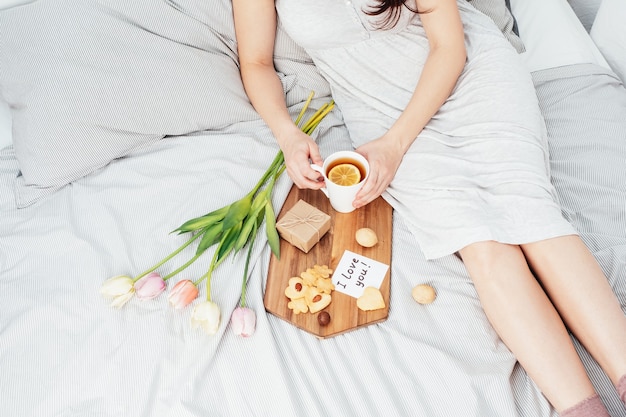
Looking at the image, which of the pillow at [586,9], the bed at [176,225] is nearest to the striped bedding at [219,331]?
the bed at [176,225]

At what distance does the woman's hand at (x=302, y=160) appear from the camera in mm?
1023

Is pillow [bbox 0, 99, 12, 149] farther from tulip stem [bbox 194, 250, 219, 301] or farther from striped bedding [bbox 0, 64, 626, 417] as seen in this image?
tulip stem [bbox 194, 250, 219, 301]

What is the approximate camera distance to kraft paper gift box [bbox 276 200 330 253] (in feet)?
3.18

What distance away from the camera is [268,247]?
1018mm

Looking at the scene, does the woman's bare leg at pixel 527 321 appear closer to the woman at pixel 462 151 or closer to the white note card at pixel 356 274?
the woman at pixel 462 151

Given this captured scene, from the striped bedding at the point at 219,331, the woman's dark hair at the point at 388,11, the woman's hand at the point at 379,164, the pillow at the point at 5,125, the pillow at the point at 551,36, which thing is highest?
the woman's dark hair at the point at 388,11

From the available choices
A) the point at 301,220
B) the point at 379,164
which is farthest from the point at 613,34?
the point at 301,220

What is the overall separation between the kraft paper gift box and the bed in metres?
0.08

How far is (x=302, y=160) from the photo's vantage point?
1025 mm

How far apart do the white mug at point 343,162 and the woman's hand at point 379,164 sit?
0.06 feet

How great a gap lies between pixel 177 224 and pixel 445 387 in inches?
25.8

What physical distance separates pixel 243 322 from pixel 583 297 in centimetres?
64

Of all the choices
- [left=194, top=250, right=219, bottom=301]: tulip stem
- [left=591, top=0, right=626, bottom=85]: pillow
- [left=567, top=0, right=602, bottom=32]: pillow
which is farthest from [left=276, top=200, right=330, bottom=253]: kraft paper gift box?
[left=567, top=0, right=602, bottom=32]: pillow

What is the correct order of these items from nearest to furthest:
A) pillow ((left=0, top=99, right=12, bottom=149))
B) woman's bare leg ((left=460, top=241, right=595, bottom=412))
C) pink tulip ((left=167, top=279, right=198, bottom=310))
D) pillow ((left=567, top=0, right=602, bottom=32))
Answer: woman's bare leg ((left=460, top=241, right=595, bottom=412)) → pink tulip ((left=167, top=279, right=198, bottom=310)) → pillow ((left=0, top=99, right=12, bottom=149)) → pillow ((left=567, top=0, right=602, bottom=32))
